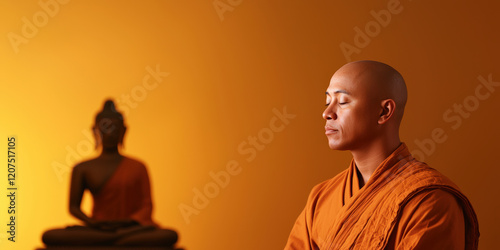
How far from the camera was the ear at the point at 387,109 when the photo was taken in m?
2.45

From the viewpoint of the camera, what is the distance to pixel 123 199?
9.05 ft

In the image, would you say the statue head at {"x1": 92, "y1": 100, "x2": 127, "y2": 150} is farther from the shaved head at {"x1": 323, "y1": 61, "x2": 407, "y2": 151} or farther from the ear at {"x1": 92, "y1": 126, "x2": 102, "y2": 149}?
the shaved head at {"x1": 323, "y1": 61, "x2": 407, "y2": 151}

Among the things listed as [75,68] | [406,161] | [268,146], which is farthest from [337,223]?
[75,68]

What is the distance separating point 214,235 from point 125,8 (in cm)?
178

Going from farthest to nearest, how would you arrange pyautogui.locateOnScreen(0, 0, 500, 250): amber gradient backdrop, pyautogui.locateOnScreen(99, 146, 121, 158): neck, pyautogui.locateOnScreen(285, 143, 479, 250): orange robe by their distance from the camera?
pyautogui.locateOnScreen(0, 0, 500, 250): amber gradient backdrop < pyautogui.locateOnScreen(99, 146, 121, 158): neck < pyautogui.locateOnScreen(285, 143, 479, 250): orange robe

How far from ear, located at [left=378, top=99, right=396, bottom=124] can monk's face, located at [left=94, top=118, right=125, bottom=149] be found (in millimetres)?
1160

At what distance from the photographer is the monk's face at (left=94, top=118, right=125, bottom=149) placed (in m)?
2.75

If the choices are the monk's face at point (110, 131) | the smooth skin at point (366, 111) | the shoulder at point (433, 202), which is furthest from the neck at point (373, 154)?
the monk's face at point (110, 131)

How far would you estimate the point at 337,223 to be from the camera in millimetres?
2367

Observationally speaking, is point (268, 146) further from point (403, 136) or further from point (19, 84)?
point (19, 84)

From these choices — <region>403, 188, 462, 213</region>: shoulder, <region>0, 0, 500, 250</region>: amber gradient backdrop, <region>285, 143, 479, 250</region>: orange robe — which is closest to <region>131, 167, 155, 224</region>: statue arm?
<region>285, 143, 479, 250</region>: orange robe

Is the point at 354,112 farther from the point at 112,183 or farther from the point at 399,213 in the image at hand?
the point at 112,183

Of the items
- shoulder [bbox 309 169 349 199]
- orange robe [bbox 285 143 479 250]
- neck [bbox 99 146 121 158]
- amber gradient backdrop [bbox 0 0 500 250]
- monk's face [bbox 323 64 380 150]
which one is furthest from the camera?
amber gradient backdrop [bbox 0 0 500 250]

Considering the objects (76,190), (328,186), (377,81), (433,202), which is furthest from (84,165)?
(433,202)
